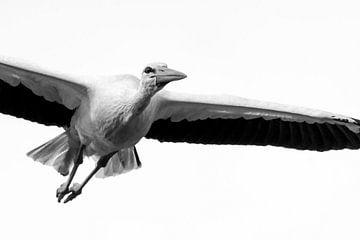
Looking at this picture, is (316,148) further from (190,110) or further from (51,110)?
(51,110)

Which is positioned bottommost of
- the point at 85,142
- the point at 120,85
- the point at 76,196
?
the point at 76,196

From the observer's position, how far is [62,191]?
12.9m

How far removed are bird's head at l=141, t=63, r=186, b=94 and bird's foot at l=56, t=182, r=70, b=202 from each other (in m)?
2.17

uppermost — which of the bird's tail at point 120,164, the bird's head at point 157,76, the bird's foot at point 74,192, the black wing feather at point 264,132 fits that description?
the bird's head at point 157,76

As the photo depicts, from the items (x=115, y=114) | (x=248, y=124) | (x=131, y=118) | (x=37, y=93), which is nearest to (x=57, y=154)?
(x=37, y=93)

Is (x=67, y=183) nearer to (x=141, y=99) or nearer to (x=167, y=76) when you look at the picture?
(x=141, y=99)

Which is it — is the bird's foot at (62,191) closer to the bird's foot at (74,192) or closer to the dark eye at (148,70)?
the bird's foot at (74,192)

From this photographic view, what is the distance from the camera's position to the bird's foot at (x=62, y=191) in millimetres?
12887

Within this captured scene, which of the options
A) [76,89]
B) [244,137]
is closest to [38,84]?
[76,89]

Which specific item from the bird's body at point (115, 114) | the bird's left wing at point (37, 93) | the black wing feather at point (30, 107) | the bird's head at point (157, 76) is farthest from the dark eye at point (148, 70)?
the black wing feather at point (30, 107)

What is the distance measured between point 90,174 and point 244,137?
5.88 ft

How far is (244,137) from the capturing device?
13.1 metres

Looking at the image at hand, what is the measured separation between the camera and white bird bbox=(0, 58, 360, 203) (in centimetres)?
1161

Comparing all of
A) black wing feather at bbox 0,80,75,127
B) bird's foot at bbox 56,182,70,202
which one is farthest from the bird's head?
bird's foot at bbox 56,182,70,202
